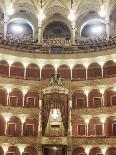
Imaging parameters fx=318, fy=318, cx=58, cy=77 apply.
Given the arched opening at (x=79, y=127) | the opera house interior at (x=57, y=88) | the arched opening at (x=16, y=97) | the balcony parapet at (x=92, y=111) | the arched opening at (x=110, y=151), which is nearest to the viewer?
the opera house interior at (x=57, y=88)

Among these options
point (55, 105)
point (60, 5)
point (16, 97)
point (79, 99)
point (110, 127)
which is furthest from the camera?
point (60, 5)

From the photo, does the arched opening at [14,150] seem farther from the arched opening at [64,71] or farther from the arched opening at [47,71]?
the arched opening at [64,71]

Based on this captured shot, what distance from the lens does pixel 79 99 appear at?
1508 inches

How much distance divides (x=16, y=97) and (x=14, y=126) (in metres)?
3.56

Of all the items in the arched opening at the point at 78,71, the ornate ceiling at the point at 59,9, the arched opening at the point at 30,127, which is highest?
the ornate ceiling at the point at 59,9

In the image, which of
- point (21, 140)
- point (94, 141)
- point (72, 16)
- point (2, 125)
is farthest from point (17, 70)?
point (94, 141)

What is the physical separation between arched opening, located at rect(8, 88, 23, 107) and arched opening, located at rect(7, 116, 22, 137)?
6.33 feet

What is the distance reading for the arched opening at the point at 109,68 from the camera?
38.7 meters

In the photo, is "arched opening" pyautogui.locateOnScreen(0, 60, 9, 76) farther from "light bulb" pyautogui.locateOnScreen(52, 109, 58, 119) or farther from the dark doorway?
the dark doorway

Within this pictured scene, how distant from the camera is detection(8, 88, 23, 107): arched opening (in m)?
37.9

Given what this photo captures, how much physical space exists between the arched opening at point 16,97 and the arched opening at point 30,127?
243 cm

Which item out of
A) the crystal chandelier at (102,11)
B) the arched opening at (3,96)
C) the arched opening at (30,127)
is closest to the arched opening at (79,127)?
the arched opening at (30,127)

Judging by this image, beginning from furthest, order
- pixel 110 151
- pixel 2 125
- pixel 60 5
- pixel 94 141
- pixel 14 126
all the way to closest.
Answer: pixel 60 5 → pixel 14 126 → pixel 2 125 → pixel 110 151 → pixel 94 141

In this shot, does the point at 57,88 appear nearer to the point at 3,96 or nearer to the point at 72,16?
the point at 3,96
